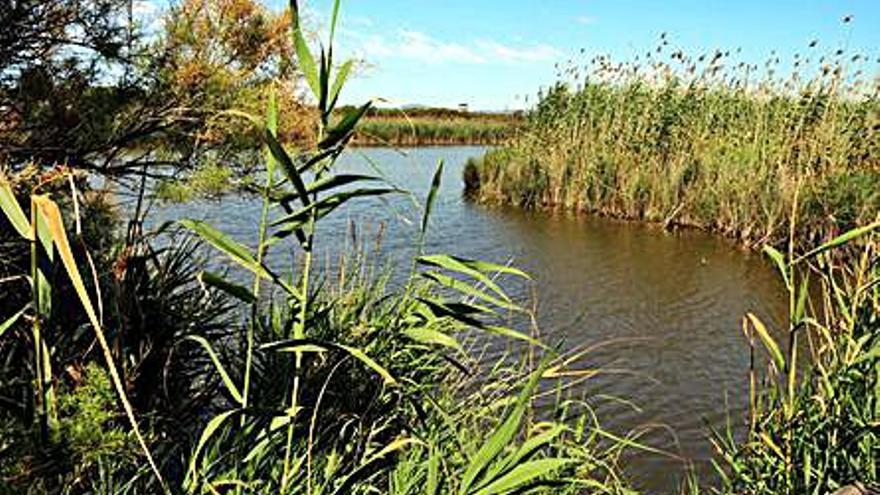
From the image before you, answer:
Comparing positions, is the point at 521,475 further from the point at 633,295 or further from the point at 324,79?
the point at 633,295

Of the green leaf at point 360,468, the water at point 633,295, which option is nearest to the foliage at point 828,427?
the water at point 633,295

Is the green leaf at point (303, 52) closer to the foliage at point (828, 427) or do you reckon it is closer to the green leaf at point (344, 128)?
the green leaf at point (344, 128)

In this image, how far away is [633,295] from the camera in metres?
7.72

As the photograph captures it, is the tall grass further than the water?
No

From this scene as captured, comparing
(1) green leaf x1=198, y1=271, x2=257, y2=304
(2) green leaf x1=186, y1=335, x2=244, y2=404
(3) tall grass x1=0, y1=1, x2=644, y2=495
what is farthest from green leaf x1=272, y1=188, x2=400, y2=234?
(2) green leaf x1=186, y1=335, x2=244, y2=404

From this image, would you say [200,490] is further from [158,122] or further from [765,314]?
[765,314]

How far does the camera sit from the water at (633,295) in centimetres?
465

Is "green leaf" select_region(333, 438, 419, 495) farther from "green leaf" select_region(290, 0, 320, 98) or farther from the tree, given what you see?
the tree

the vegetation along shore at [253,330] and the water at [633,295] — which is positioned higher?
the vegetation along shore at [253,330]

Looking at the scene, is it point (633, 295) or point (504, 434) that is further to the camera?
point (633, 295)

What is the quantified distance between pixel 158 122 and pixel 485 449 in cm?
215

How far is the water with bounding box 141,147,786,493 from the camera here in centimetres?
465

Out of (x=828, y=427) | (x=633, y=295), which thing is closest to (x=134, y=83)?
(x=828, y=427)

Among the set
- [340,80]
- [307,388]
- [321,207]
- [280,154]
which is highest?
[340,80]
